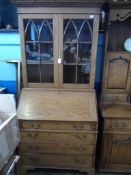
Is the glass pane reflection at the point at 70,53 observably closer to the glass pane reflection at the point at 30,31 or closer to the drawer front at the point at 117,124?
the glass pane reflection at the point at 30,31

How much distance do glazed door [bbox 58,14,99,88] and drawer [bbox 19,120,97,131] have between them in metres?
0.39

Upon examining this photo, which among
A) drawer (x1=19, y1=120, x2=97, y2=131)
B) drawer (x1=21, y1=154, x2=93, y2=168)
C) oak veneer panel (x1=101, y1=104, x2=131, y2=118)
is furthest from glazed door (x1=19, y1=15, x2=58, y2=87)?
drawer (x1=21, y1=154, x2=93, y2=168)

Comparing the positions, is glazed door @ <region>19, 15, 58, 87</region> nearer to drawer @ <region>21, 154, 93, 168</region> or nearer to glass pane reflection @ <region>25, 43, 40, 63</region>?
glass pane reflection @ <region>25, 43, 40, 63</region>

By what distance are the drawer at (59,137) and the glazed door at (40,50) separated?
19.7 inches

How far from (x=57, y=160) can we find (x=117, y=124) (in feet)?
2.41

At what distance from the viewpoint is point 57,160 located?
182 cm

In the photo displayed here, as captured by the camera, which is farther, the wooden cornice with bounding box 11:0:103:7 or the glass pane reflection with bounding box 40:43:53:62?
the glass pane reflection with bounding box 40:43:53:62

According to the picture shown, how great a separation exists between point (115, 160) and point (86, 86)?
0.88m

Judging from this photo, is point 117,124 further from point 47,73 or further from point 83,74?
point 47,73

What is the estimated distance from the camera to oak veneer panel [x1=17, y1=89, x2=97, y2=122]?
1.67 m

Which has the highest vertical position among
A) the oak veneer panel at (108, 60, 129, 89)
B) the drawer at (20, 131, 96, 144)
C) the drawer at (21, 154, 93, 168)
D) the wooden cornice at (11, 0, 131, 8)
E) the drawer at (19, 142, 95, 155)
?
the wooden cornice at (11, 0, 131, 8)

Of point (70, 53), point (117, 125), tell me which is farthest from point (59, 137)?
point (70, 53)

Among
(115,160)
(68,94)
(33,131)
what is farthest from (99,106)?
(33,131)

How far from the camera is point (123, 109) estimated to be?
1869 millimetres
